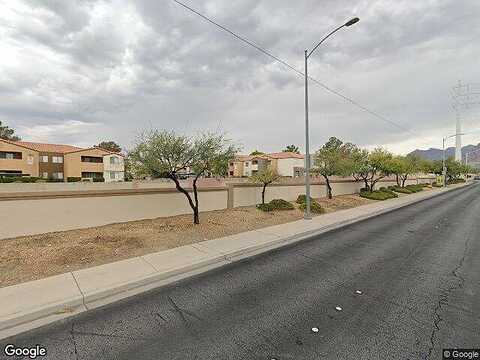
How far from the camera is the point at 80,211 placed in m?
10.2

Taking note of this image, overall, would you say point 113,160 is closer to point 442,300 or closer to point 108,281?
point 108,281

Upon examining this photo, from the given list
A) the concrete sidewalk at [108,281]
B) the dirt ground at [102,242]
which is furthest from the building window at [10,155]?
the concrete sidewalk at [108,281]

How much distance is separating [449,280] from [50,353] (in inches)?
301

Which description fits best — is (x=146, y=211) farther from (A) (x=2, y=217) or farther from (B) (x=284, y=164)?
(B) (x=284, y=164)

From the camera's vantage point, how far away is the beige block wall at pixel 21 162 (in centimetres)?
4284

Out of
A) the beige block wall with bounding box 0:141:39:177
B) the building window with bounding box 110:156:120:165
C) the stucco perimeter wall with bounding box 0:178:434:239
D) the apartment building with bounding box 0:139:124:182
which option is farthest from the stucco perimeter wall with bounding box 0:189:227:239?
the beige block wall with bounding box 0:141:39:177

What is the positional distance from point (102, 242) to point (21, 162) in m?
49.8

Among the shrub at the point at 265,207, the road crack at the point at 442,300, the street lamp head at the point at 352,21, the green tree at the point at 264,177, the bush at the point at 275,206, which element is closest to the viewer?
the road crack at the point at 442,300

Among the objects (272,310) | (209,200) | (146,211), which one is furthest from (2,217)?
(272,310)

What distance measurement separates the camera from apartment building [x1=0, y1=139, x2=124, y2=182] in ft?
143

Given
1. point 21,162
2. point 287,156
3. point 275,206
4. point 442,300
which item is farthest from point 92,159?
point 442,300

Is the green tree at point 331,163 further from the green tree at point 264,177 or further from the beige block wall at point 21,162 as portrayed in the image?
the beige block wall at point 21,162

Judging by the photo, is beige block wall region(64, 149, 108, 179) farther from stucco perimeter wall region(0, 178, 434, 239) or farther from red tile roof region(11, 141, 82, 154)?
stucco perimeter wall region(0, 178, 434, 239)

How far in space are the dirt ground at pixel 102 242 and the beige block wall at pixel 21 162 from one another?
46.9 meters
